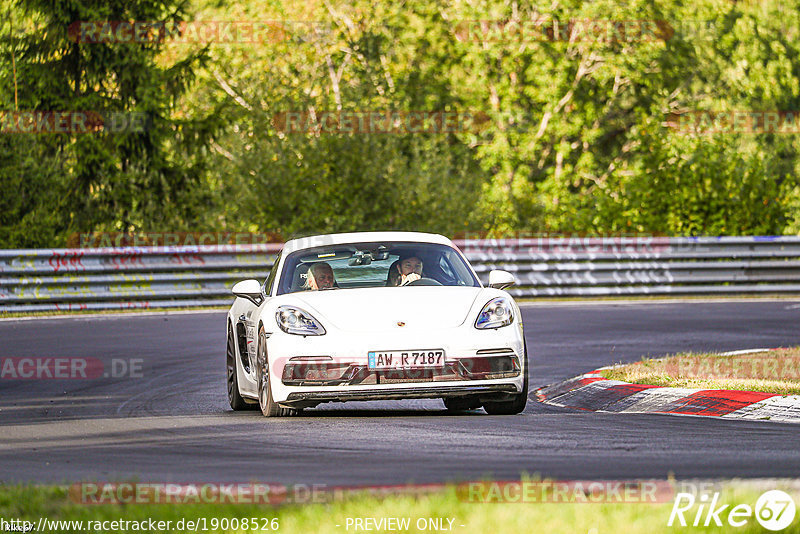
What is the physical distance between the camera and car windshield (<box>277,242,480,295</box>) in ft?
37.0

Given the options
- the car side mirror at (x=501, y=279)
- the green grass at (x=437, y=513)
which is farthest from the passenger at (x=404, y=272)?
the green grass at (x=437, y=513)

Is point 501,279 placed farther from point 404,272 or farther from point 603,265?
point 603,265

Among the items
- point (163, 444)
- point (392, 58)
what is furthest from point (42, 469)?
point (392, 58)

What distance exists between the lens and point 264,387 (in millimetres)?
10836

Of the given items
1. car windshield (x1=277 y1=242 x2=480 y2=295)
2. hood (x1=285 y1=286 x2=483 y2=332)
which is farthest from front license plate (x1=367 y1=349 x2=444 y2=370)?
car windshield (x1=277 y1=242 x2=480 y2=295)

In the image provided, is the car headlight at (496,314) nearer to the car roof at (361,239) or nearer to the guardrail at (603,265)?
the car roof at (361,239)

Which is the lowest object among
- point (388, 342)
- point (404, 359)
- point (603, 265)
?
point (603, 265)

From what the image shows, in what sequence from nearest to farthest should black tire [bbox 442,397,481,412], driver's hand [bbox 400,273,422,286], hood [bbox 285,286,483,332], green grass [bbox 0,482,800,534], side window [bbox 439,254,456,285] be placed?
green grass [bbox 0,482,800,534] → hood [bbox 285,286,483,332] → black tire [bbox 442,397,481,412] → driver's hand [bbox 400,273,422,286] → side window [bbox 439,254,456,285]

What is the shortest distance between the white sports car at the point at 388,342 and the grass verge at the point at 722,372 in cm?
168

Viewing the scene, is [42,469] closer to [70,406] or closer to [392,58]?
[70,406]

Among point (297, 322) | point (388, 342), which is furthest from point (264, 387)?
point (388, 342)

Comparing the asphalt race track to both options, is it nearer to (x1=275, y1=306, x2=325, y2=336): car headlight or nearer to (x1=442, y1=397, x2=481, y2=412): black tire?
(x1=442, y1=397, x2=481, y2=412): black tire

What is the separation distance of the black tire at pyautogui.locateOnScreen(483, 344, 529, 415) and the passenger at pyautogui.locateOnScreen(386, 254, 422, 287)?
111 centimetres

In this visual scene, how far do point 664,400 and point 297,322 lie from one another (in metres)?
2.84
